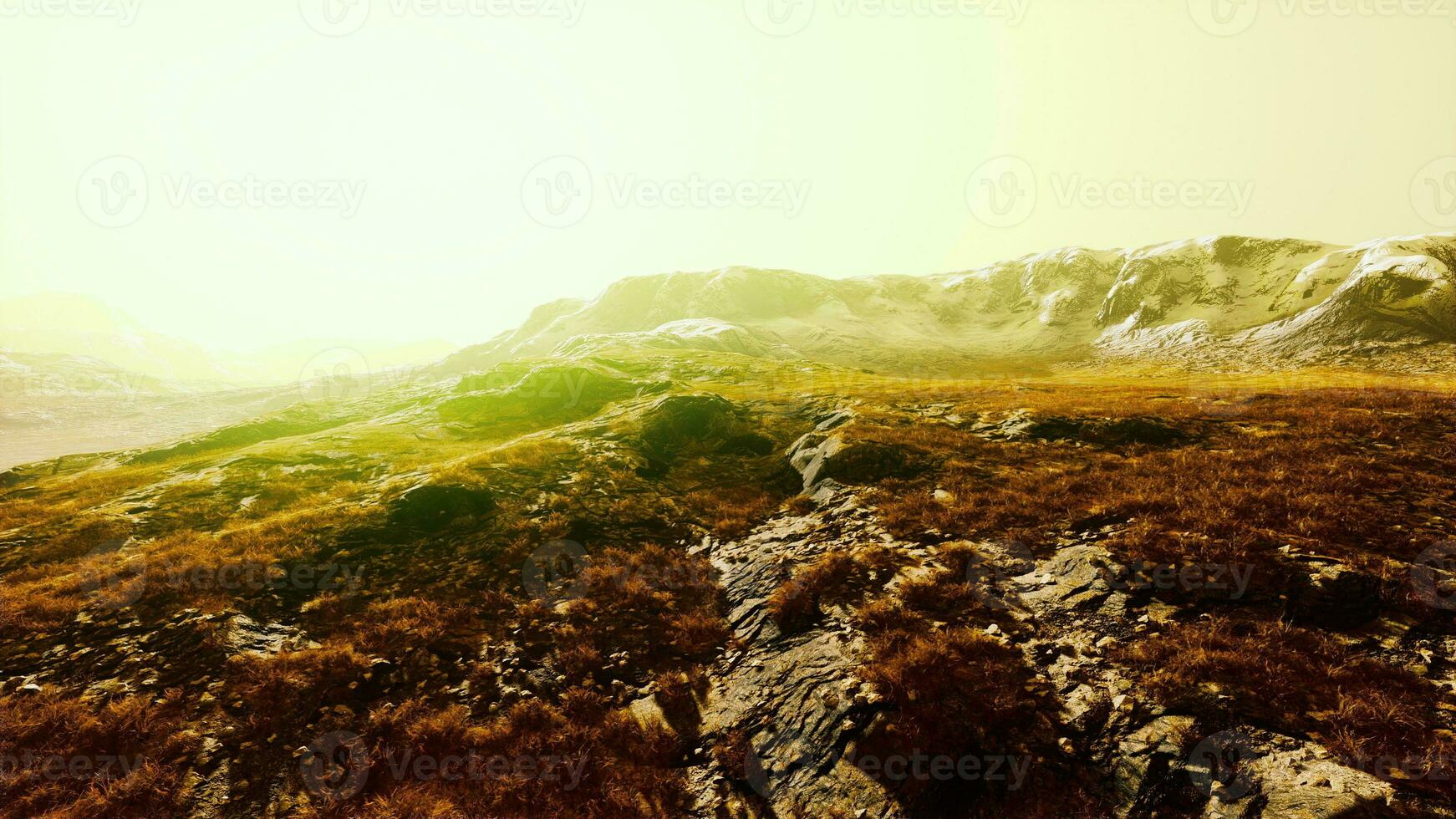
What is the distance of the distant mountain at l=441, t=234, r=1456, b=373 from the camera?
57812 millimetres

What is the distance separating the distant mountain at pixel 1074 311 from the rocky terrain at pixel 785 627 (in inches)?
2389

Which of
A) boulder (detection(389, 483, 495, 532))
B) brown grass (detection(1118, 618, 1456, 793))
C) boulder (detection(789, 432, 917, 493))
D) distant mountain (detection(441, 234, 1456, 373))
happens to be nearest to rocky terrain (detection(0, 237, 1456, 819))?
brown grass (detection(1118, 618, 1456, 793))

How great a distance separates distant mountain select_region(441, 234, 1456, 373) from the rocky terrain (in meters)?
60.7

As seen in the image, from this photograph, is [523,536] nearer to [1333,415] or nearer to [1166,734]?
[1166,734]

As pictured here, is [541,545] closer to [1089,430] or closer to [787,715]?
[787,715]

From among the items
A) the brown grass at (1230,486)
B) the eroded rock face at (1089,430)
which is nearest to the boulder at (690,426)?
the brown grass at (1230,486)

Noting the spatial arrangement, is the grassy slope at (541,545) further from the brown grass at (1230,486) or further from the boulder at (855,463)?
the boulder at (855,463)

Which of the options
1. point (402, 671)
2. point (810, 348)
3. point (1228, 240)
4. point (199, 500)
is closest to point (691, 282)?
point (810, 348)

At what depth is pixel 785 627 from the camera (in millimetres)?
10789

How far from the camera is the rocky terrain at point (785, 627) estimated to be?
6.63m

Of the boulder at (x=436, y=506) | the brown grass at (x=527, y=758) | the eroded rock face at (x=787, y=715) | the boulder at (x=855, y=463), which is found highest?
the boulder at (x=855, y=463)

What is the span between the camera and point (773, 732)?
8.45m

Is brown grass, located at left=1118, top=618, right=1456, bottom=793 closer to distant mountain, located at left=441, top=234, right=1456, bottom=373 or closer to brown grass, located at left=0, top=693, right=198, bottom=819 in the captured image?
brown grass, located at left=0, top=693, right=198, bottom=819

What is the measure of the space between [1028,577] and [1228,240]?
395 feet
